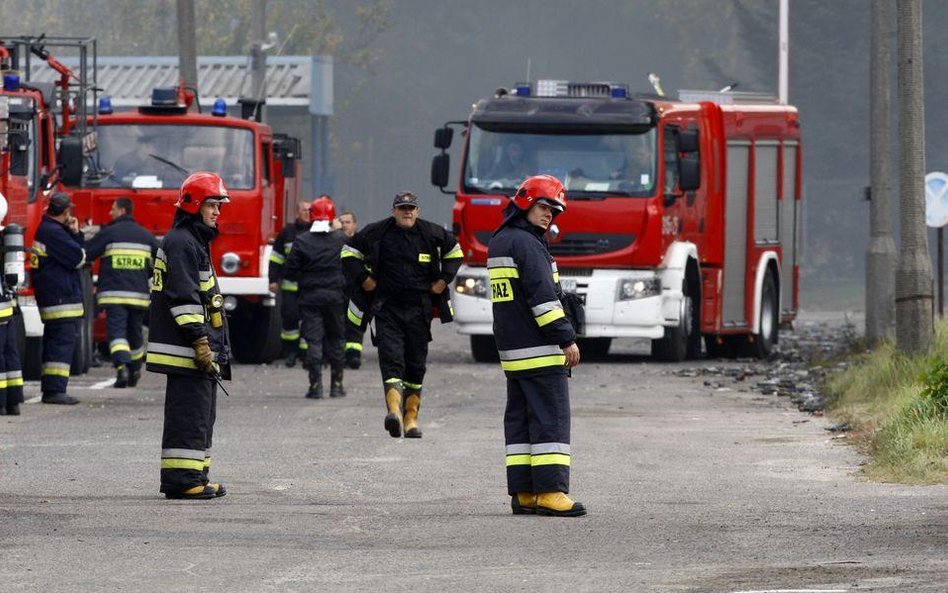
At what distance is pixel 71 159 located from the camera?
802 inches

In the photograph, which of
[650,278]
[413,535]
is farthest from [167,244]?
[650,278]

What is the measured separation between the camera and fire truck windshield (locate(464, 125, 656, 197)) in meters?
24.0

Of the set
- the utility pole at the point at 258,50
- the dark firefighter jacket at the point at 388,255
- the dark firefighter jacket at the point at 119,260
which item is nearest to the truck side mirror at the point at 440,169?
the dark firefighter jacket at the point at 119,260

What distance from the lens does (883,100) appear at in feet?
82.5

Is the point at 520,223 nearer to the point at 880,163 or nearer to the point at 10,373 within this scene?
the point at 10,373

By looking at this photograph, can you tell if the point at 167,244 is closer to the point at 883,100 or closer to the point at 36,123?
the point at 36,123

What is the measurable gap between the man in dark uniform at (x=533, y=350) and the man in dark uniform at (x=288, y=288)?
10.9 m

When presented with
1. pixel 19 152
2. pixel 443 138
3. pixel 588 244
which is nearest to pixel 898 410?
pixel 19 152

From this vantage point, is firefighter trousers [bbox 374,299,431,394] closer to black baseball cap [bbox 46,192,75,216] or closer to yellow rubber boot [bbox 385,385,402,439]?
yellow rubber boot [bbox 385,385,402,439]

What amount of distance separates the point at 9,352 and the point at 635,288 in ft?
27.9

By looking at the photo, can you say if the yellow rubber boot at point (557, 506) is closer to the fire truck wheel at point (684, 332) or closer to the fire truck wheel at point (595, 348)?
the fire truck wheel at point (684, 332)

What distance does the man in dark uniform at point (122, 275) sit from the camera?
20328mm

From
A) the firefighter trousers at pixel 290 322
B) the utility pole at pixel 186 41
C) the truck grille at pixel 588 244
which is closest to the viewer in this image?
the firefighter trousers at pixel 290 322

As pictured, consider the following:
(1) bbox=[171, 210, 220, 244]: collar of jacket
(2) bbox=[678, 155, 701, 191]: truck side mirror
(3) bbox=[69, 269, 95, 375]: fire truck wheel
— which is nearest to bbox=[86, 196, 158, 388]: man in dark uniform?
(3) bbox=[69, 269, 95, 375]: fire truck wheel
